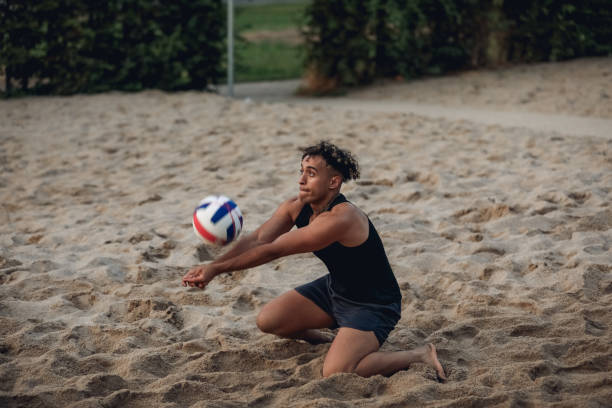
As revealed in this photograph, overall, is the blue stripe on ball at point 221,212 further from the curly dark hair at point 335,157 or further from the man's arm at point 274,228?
the curly dark hair at point 335,157

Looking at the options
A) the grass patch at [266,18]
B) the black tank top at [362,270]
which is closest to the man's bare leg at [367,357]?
the black tank top at [362,270]

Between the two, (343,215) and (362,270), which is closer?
(343,215)

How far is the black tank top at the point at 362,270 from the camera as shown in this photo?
315 centimetres

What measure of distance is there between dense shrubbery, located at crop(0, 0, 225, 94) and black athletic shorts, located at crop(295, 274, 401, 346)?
841 centimetres

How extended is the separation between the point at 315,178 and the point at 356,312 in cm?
66

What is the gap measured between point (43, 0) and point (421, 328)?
8934mm

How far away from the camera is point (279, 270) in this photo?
4.33m

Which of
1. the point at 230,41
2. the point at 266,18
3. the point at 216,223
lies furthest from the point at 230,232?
the point at 266,18

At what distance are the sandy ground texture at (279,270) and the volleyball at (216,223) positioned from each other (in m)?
0.52

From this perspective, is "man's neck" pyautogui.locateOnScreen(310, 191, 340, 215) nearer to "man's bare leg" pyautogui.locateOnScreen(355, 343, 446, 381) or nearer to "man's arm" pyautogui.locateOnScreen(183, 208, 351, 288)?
"man's arm" pyautogui.locateOnScreen(183, 208, 351, 288)

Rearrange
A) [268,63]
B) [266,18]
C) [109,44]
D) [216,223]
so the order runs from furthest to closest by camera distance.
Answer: [266,18], [268,63], [109,44], [216,223]

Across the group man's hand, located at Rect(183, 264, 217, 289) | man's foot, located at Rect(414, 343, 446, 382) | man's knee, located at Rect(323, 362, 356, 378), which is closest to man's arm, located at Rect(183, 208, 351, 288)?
man's hand, located at Rect(183, 264, 217, 289)

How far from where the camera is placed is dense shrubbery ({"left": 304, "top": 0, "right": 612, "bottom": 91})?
1142 centimetres

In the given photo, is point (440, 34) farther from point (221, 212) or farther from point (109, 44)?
point (221, 212)
